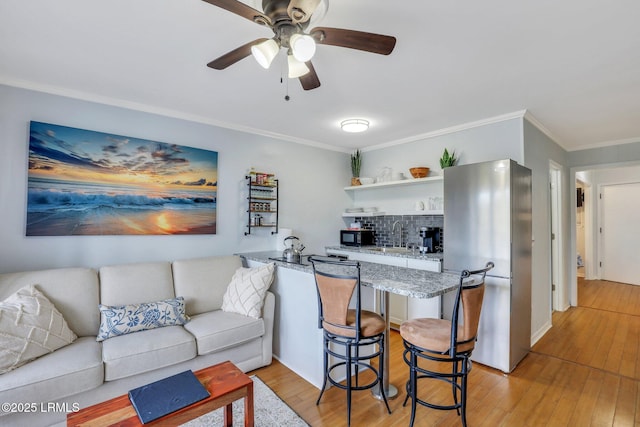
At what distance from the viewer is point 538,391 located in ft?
7.98

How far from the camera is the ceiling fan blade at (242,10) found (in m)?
1.26

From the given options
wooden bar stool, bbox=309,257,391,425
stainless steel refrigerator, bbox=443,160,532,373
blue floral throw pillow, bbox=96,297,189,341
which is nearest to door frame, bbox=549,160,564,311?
stainless steel refrigerator, bbox=443,160,532,373

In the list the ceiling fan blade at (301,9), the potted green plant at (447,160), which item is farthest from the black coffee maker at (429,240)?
the ceiling fan blade at (301,9)

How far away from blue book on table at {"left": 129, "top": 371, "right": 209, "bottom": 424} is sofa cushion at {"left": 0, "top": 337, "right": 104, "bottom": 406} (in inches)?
23.0

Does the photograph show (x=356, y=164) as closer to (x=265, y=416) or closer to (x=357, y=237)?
(x=357, y=237)

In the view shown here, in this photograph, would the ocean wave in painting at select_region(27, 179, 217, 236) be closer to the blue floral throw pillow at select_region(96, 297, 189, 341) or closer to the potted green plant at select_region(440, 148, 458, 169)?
the blue floral throw pillow at select_region(96, 297, 189, 341)

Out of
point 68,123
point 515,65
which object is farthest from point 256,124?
point 515,65

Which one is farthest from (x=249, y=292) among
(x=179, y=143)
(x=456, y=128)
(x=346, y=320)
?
(x=456, y=128)

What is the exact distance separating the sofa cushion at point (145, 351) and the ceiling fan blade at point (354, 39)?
2257mm

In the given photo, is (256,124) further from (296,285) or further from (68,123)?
(296,285)

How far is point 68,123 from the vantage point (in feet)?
8.81

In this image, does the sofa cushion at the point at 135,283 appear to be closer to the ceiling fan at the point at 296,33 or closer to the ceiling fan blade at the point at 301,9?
the ceiling fan at the point at 296,33

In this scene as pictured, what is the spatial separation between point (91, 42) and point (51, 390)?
2150 mm

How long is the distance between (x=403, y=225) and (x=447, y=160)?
3.70 feet
